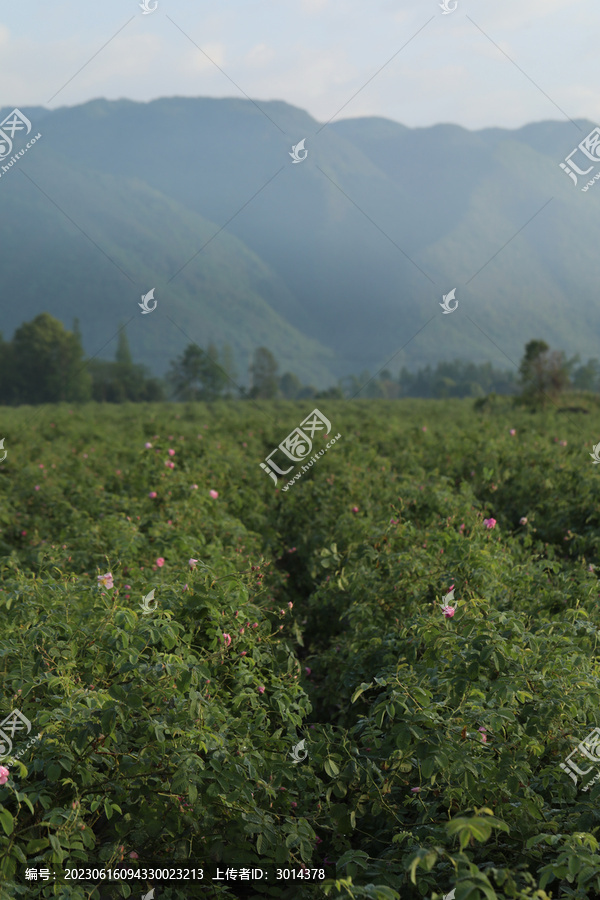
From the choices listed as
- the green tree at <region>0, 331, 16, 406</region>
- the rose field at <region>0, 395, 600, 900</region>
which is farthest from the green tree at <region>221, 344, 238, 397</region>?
the green tree at <region>0, 331, 16, 406</region>

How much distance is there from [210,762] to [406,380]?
9572cm

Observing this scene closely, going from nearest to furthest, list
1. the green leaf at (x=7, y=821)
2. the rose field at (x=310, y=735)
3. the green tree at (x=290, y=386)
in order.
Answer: the green leaf at (x=7, y=821) → the rose field at (x=310, y=735) → the green tree at (x=290, y=386)

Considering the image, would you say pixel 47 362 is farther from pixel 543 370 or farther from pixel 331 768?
pixel 331 768

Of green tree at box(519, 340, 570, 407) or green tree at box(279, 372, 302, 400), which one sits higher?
green tree at box(279, 372, 302, 400)

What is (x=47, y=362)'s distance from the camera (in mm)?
52969

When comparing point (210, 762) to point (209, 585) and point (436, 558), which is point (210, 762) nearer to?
point (209, 585)

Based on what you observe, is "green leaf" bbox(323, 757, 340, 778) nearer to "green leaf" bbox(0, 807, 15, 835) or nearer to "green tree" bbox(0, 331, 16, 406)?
"green leaf" bbox(0, 807, 15, 835)

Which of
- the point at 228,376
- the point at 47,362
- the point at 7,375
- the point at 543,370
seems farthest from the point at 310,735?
the point at 7,375

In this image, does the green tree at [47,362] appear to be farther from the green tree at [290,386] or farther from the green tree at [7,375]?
the green tree at [290,386]

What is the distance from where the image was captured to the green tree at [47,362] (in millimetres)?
52188

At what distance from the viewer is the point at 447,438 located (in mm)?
8766

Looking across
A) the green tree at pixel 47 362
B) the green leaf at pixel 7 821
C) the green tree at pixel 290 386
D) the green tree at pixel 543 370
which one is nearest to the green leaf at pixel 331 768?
the green leaf at pixel 7 821

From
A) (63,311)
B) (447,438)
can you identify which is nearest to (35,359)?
(447,438)

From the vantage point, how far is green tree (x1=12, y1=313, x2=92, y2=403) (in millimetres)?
52188
